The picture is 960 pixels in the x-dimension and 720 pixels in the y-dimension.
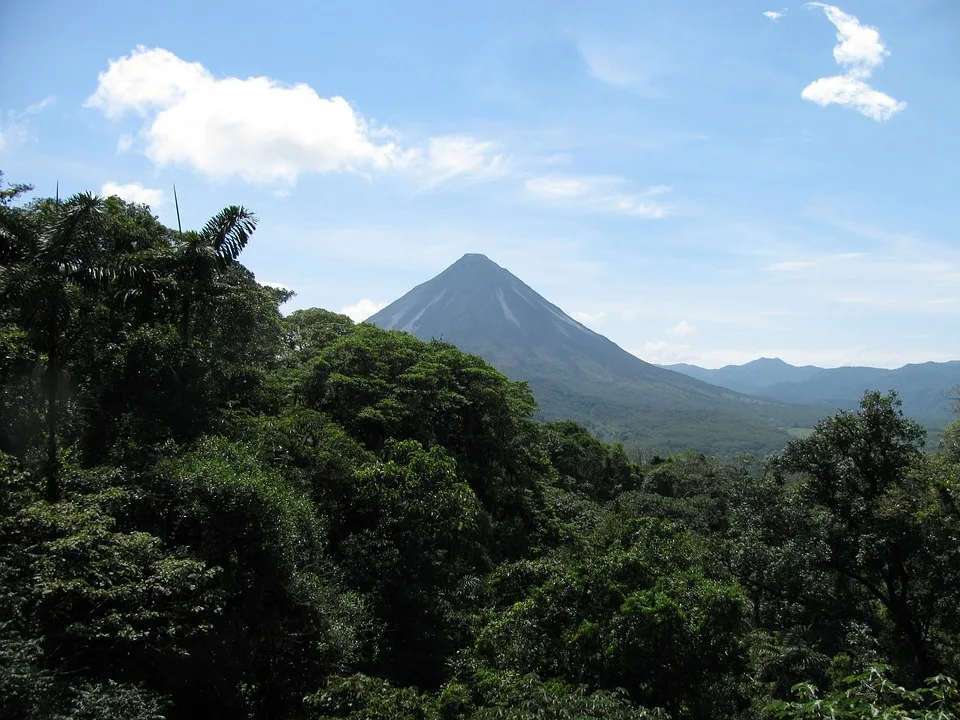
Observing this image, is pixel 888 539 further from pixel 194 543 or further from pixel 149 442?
pixel 149 442

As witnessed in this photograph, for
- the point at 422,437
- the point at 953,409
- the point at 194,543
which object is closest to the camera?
the point at 194,543

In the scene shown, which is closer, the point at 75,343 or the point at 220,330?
the point at 75,343

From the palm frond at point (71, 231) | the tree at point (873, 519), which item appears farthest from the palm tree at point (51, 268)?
the tree at point (873, 519)

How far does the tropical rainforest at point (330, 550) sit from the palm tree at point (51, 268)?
43 millimetres

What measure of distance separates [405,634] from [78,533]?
6.39 m

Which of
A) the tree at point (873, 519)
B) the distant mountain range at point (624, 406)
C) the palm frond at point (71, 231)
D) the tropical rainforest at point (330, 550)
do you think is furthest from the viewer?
the distant mountain range at point (624, 406)

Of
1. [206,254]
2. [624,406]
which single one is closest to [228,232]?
[206,254]

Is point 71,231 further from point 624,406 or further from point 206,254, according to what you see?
point 624,406

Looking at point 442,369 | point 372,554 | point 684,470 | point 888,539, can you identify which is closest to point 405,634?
point 372,554

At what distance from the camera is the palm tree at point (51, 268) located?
8.58 metres

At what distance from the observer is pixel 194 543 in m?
8.35

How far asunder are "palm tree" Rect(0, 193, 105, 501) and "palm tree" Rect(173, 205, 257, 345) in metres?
1.61

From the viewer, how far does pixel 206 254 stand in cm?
1147

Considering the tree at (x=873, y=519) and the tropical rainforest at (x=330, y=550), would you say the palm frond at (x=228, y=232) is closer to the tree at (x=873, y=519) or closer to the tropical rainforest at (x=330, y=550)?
the tropical rainforest at (x=330, y=550)
